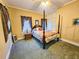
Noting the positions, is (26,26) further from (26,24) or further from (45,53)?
(45,53)

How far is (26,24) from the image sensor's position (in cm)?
519

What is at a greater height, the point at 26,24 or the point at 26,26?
the point at 26,24

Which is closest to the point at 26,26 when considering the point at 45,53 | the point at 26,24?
the point at 26,24

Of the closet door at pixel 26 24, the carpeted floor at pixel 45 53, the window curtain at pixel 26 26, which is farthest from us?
the window curtain at pixel 26 26

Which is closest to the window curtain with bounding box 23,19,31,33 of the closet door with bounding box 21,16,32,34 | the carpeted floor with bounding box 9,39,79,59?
the closet door with bounding box 21,16,32,34

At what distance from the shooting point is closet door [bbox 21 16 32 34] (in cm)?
497

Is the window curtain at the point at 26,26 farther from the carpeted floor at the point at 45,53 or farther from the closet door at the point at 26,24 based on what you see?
the carpeted floor at the point at 45,53

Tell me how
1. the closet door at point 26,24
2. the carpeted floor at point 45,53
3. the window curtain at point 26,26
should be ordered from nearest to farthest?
the carpeted floor at point 45,53, the closet door at point 26,24, the window curtain at point 26,26

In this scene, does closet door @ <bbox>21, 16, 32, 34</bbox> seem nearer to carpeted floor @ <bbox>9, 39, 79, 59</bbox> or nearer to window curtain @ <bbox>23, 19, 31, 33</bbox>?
window curtain @ <bbox>23, 19, 31, 33</bbox>

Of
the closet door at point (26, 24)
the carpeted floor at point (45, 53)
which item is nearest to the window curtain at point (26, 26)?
the closet door at point (26, 24)

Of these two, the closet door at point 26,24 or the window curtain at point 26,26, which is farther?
the window curtain at point 26,26

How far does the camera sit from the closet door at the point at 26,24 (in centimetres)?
497

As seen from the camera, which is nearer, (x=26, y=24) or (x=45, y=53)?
(x=45, y=53)

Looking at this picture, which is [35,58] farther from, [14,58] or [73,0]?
[73,0]
